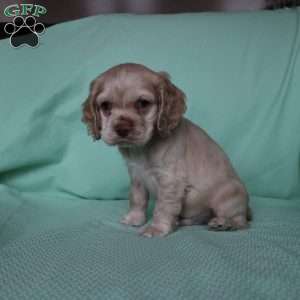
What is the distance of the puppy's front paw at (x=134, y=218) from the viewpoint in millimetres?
2004

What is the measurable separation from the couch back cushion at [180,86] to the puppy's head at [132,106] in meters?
0.69

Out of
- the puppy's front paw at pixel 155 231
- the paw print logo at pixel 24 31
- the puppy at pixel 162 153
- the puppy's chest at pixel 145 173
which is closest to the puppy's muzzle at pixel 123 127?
the puppy at pixel 162 153

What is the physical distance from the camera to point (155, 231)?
183 centimetres

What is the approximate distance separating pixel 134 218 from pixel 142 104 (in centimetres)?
55

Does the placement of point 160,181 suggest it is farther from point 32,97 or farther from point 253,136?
point 32,97

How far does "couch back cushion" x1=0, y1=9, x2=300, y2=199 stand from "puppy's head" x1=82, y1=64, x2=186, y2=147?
69cm

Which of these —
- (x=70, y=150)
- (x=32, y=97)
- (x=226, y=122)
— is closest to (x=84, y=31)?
(x=32, y=97)

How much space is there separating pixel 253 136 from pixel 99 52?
983 mm

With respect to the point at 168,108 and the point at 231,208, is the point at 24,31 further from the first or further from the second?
the point at 231,208

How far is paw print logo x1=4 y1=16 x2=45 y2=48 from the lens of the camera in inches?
107

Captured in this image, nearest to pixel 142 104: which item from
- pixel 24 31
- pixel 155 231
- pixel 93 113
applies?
pixel 93 113

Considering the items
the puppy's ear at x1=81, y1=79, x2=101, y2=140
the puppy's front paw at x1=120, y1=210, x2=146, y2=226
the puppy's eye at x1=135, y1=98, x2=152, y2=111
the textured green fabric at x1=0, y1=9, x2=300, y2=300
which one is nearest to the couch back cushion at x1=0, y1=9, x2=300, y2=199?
the textured green fabric at x1=0, y1=9, x2=300, y2=300

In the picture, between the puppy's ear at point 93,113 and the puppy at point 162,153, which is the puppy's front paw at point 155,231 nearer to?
the puppy at point 162,153

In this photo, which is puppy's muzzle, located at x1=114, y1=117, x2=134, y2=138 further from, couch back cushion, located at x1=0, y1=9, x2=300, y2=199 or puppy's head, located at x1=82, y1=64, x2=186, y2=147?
couch back cushion, located at x1=0, y1=9, x2=300, y2=199
